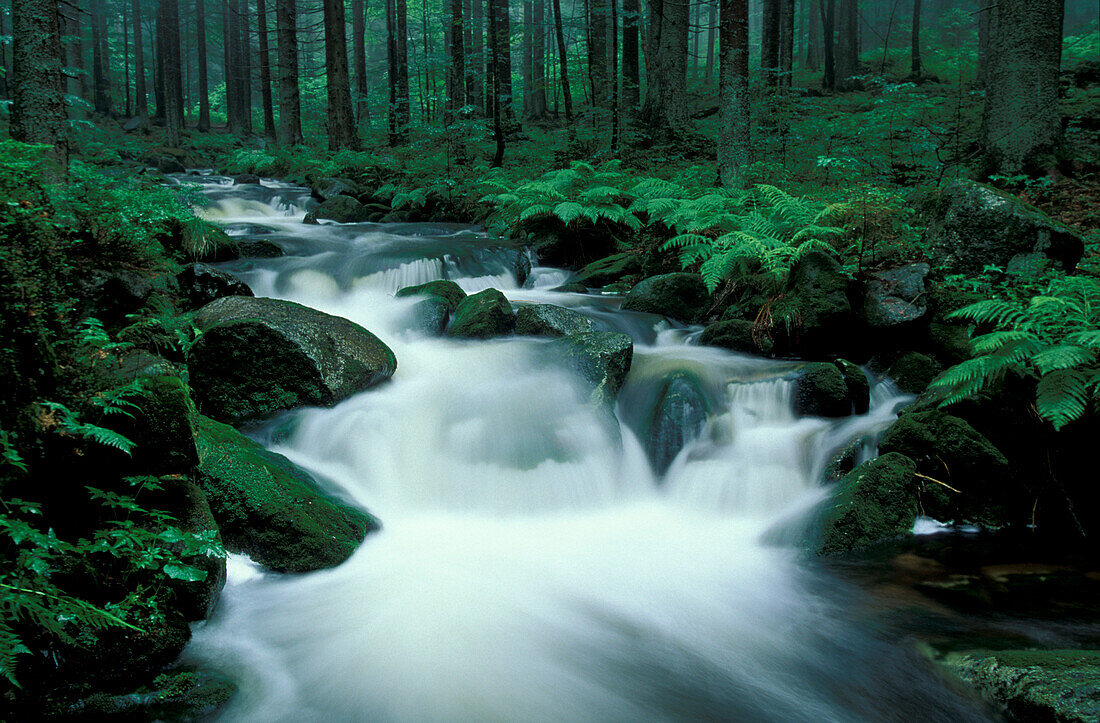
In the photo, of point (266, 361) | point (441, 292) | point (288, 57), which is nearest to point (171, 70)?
point (288, 57)

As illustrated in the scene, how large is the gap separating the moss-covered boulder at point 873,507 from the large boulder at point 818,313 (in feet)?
7.44

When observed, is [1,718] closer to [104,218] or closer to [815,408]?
[104,218]

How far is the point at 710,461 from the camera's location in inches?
220

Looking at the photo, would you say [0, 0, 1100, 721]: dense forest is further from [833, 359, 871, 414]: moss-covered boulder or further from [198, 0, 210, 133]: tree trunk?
[198, 0, 210, 133]: tree trunk

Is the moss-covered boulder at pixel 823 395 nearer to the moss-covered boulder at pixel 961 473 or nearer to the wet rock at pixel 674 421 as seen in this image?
the wet rock at pixel 674 421

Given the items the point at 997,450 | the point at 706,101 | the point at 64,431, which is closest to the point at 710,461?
the point at 997,450

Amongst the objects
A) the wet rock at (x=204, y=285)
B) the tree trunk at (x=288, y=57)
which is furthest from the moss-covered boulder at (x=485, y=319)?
the tree trunk at (x=288, y=57)

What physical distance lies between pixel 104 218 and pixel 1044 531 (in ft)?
25.1

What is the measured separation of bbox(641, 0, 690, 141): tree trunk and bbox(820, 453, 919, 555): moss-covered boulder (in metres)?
12.0

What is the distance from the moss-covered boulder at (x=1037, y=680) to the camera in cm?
256

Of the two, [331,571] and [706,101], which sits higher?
[706,101]

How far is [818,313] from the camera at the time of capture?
672 cm

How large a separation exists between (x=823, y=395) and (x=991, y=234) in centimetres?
243

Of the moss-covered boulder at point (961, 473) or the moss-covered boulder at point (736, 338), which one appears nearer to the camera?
the moss-covered boulder at point (961, 473)
